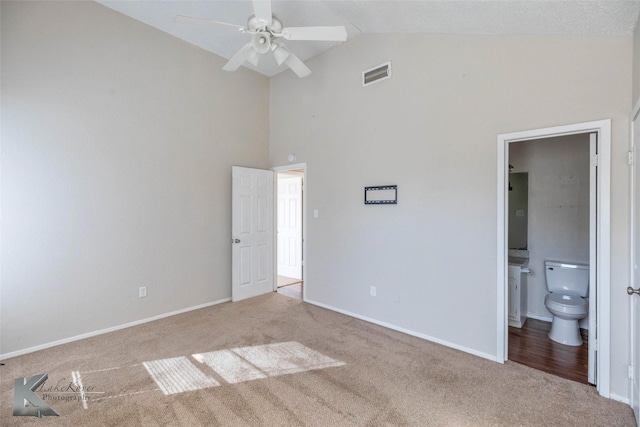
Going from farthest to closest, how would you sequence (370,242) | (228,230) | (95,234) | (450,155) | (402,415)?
1. (228,230)
2. (370,242)
3. (95,234)
4. (450,155)
5. (402,415)

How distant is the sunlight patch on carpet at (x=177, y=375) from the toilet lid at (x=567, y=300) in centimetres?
336

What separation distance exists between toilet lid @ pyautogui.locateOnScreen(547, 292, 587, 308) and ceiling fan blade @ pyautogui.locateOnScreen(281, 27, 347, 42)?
3.32 meters

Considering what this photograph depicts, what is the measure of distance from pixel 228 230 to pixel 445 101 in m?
3.37

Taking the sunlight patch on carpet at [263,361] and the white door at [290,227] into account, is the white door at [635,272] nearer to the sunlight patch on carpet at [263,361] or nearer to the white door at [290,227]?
the sunlight patch on carpet at [263,361]

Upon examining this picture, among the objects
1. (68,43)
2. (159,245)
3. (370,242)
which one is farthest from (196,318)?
(68,43)

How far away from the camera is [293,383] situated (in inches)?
89.9

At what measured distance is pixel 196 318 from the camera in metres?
3.68

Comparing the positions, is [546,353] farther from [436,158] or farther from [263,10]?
[263,10]

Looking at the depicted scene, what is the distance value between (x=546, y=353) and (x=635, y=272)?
1.27m

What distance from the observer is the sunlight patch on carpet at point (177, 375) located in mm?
2230

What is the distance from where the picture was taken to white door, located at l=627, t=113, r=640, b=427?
187 centimetres

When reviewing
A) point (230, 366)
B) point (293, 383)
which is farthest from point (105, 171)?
point (293, 383)

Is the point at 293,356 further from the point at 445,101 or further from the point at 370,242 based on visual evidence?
the point at 445,101

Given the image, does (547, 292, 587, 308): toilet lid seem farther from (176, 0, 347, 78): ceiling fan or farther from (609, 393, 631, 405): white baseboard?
(176, 0, 347, 78): ceiling fan
